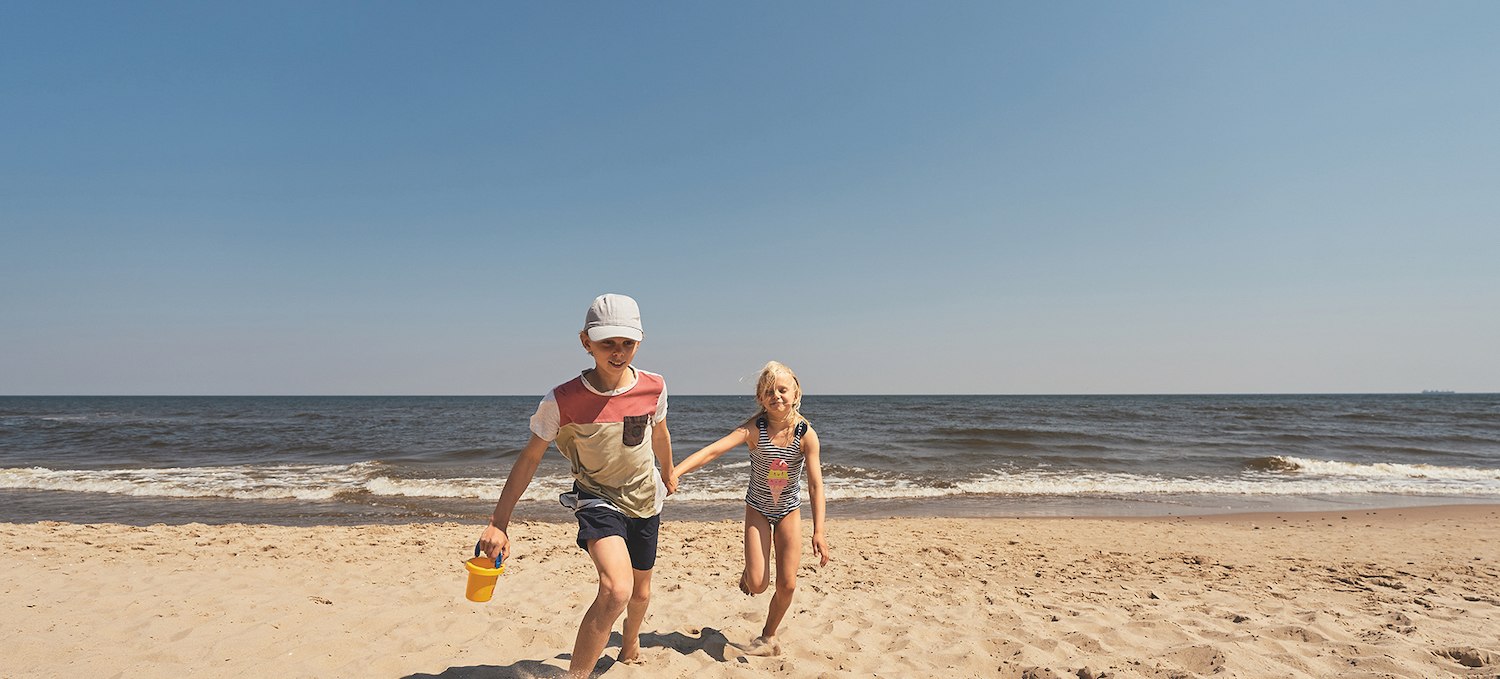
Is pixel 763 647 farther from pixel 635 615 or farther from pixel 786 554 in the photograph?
pixel 635 615

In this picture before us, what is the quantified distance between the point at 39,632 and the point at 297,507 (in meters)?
7.71

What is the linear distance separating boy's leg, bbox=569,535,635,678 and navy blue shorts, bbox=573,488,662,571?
0.12ft

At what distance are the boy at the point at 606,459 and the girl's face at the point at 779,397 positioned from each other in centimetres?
82

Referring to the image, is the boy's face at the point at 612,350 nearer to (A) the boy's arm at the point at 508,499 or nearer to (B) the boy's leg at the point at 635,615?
(A) the boy's arm at the point at 508,499

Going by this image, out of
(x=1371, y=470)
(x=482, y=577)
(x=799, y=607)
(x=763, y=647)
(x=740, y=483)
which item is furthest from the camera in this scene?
(x=1371, y=470)

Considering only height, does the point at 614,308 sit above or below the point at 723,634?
above

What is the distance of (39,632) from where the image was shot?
13.6 ft

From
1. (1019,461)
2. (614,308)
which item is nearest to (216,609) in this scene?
(614,308)

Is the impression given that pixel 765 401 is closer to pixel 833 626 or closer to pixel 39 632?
pixel 833 626

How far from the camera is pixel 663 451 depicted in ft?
11.1

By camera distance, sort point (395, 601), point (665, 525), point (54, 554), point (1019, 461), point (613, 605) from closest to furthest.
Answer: point (613, 605) < point (395, 601) < point (54, 554) < point (665, 525) < point (1019, 461)

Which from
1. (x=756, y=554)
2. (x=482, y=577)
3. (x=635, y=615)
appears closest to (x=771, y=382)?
(x=756, y=554)

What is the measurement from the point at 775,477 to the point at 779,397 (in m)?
0.47

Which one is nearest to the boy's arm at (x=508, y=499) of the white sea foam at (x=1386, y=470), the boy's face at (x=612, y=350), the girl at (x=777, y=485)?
the boy's face at (x=612, y=350)
